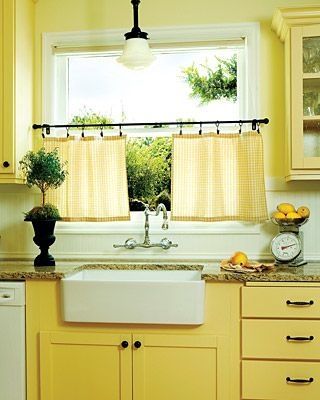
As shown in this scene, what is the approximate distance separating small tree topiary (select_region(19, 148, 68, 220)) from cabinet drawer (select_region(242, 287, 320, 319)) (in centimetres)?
114

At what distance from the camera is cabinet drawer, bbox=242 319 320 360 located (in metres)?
2.56

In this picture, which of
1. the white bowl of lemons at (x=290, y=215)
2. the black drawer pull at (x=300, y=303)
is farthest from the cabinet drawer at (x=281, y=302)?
the white bowl of lemons at (x=290, y=215)

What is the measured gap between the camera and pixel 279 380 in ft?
8.46

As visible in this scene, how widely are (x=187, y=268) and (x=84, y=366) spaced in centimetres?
74

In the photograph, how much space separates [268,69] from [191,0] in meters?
0.62

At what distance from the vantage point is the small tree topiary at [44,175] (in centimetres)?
302

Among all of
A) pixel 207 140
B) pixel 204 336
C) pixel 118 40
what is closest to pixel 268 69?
pixel 207 140

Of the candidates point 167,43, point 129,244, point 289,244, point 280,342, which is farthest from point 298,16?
point 280,342

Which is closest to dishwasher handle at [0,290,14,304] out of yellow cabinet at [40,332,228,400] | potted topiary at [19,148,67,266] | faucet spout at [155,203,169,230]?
yellow cabinet at [40,332,228,400]

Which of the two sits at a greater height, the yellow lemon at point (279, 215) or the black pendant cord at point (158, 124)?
the black pendant cord at point (158, 124)

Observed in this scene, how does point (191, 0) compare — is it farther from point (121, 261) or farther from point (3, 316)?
point (3, 316)

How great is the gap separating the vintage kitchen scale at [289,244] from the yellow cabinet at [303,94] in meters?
0.25

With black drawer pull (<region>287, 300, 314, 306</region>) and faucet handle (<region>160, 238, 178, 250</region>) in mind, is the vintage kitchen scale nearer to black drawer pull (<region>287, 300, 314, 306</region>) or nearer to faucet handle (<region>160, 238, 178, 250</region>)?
black drawer pull (<region>287, 300, 314, 306</region>)

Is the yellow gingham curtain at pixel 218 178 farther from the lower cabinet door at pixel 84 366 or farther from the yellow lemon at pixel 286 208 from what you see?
the lower cabinet door at pixel 84 366
